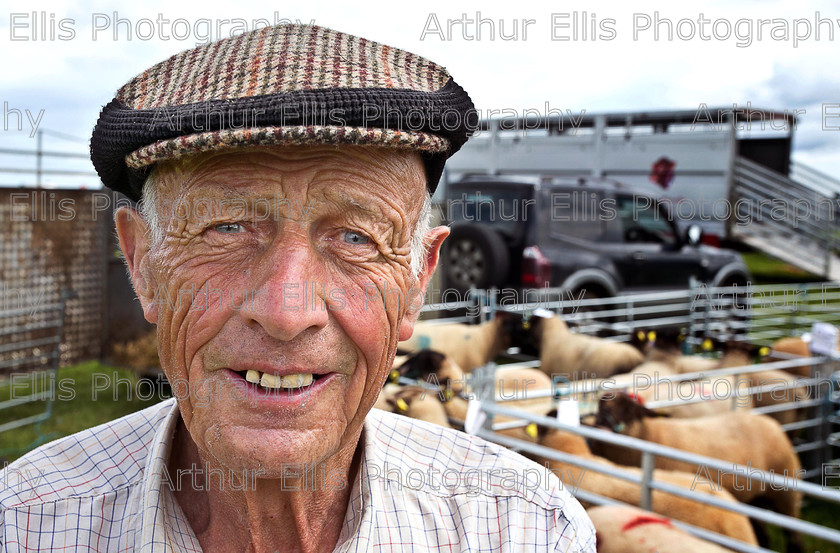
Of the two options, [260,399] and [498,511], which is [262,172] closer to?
[260,399]

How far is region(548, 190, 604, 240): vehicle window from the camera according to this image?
8.48 metres

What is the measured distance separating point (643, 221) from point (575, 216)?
152 centimetres

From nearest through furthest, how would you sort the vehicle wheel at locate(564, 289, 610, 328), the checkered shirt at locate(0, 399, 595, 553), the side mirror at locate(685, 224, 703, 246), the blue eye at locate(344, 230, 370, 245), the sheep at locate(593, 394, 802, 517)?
the blue eye at locate(344, 230, 370, 245), the checkered shirt at locate(0, 399, 595, 553), the sheep at locate(593, 394, 802, 517), the vehicle wheel at locate(564, 289, 610, 328), the side mirror at locate(685, 224, 703, 246)

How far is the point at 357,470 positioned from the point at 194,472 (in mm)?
347

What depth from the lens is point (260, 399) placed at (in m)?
1.16

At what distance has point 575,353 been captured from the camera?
6547mm

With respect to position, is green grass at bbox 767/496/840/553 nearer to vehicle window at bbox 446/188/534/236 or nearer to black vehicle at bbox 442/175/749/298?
black vehicle at bbox 442/175/749/298

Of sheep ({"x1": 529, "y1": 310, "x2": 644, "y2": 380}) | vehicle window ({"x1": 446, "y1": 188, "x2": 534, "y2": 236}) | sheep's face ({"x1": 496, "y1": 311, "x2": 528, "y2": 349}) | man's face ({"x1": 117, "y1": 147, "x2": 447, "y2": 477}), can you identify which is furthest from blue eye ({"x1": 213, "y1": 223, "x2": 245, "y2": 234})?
vehicle window ({"x1": 446, "y1": 188, "x2": 534, "y2": 236})

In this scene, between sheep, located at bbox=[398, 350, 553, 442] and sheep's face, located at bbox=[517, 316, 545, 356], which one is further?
sheep's face, located at bbox=[517, 316, 545, 356]

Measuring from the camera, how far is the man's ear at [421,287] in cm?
140

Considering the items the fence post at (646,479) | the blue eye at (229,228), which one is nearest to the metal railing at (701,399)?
the fence post at (646,479)

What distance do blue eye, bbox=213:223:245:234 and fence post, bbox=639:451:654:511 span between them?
2.53 m

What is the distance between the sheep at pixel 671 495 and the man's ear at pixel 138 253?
264 centimetres

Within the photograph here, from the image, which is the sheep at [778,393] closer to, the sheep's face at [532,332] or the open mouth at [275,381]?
the sheep's face at [532,332]
